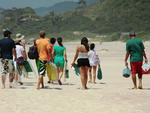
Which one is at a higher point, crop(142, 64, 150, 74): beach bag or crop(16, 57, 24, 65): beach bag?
crop(16, 57, 24, 65): beach bag

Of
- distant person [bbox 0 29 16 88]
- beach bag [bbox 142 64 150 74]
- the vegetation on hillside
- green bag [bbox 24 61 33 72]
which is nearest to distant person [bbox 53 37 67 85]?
green bag [bbox 24 61 33 72]

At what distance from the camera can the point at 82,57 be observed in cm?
1272

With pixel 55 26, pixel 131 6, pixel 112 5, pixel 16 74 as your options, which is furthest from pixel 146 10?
pixel 16 74

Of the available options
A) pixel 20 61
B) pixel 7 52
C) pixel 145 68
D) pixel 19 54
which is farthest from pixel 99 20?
pixel 7 52

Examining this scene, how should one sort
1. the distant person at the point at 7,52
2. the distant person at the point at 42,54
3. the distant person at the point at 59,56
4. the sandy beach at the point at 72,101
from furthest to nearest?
the distant person at the point at 59,56
the distant person at the point at 42,54
the distant person at the point at 7,52
the sandy beach at the point at 72,101

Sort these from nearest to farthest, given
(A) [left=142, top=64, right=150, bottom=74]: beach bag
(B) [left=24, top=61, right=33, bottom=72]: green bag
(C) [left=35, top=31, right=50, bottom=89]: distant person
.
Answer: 1. (C) [left=35, top=31, right=50, bottom=89]: distant person
2. (A) [left=142, top=64, right=150, bottom=74]: beach bag
3. (B) [left=24, top=61, right=33, bottom=72]: green bag

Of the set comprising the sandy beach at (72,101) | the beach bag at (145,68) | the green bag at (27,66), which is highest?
the green bag at (27,66)

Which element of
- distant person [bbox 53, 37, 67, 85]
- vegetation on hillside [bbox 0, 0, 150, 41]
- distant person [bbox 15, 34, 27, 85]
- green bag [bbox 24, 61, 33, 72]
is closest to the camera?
distant person [bbox 15, 34, 27, 85]

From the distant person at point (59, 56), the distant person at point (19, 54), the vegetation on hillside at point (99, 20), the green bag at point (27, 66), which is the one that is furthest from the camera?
the vegetation on hillside at point (99, 20)

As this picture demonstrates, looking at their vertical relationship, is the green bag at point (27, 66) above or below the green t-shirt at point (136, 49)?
below

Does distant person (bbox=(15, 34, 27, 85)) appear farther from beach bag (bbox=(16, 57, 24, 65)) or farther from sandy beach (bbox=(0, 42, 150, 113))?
sandy beach (bbox=(0, 42, 150, 113))

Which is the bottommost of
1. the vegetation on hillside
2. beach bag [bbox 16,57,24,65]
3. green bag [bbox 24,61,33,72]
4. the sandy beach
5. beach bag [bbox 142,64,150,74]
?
the sandy beach

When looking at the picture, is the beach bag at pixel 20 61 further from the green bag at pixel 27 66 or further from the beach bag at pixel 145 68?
the beach bag at pixel 145 68

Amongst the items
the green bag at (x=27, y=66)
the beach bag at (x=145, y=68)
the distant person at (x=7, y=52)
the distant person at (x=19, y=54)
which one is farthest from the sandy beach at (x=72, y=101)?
the green bag at (x=27, y=66)
